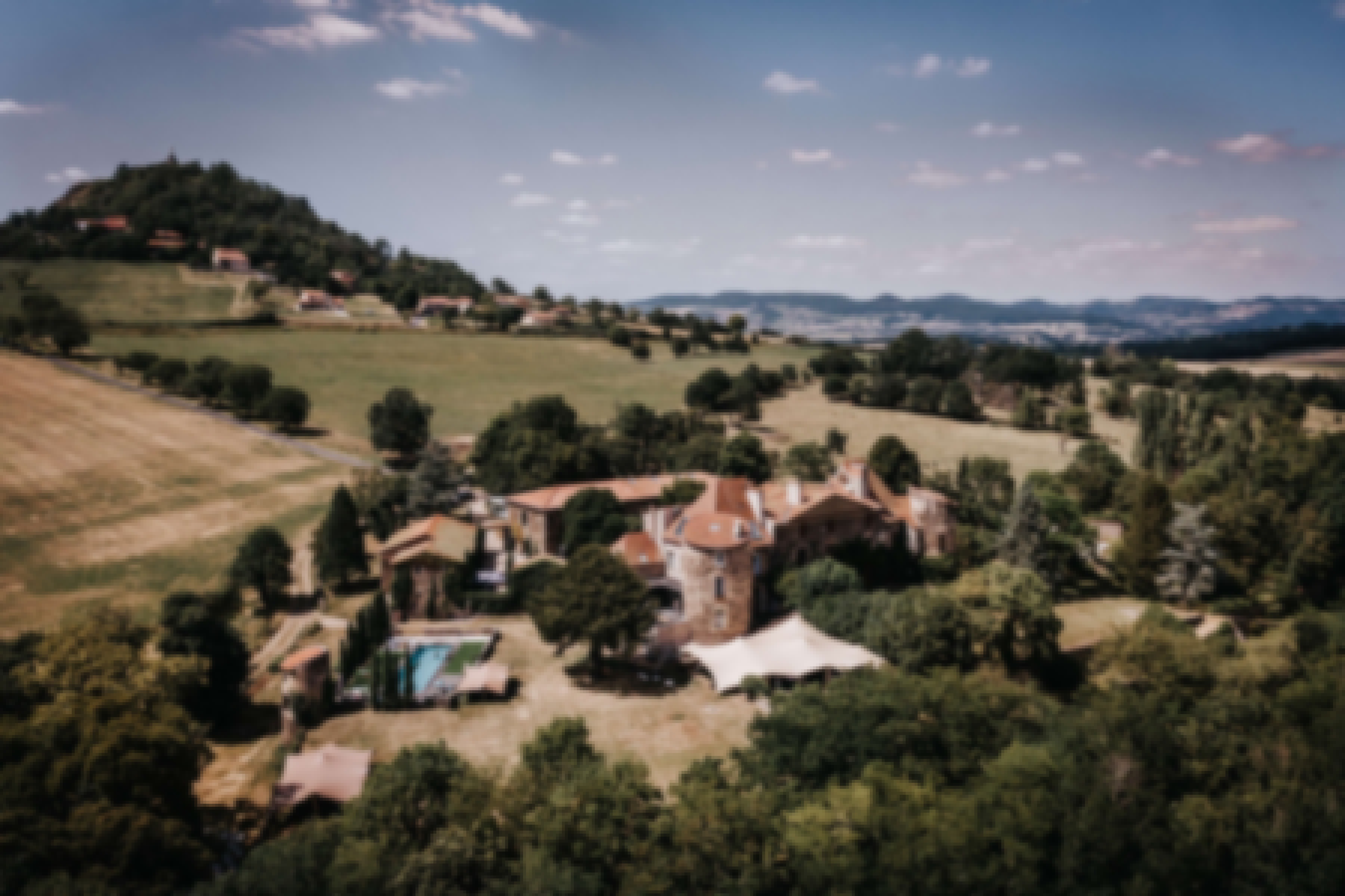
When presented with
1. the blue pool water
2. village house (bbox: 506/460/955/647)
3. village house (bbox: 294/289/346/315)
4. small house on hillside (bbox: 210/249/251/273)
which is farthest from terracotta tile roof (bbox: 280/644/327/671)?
small house on hillside (bbox: 210/249/251/273)

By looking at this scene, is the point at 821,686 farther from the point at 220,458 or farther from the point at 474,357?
the point at 474,357

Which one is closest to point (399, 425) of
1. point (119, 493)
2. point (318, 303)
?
point (119, 493)

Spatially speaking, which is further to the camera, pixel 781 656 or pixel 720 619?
pixel 720 619

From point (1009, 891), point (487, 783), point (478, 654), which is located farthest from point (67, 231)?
point (1009, 891)

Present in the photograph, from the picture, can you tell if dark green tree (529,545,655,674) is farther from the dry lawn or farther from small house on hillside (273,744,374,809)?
small house on hillside (273,744,374,809)

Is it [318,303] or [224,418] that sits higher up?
[318,303]

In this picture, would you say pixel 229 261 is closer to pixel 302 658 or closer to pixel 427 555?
pixel 427 555
